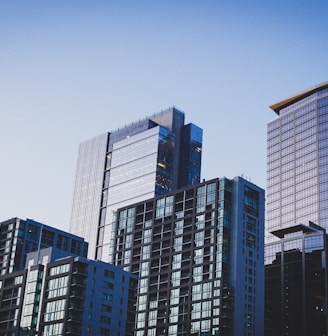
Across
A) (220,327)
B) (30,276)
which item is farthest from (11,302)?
(220,327)

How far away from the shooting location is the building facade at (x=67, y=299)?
177 meters

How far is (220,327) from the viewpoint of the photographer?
7840 inches

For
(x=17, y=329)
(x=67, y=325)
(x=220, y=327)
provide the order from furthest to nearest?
(x=220, y=327) → (x=17, y=329) → (x=67, y=325)

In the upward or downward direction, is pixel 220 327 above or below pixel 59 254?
below

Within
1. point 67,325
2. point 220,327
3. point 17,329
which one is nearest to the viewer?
point 67,325

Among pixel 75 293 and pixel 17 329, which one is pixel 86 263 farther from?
pixel 17 329

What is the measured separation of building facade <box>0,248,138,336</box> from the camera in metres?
177

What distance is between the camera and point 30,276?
192m

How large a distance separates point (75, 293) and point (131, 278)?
69.4 feet

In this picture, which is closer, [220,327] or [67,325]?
[67,325]

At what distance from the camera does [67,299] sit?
17800 centimetres

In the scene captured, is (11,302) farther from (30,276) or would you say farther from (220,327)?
(220,327)

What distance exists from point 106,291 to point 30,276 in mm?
24447

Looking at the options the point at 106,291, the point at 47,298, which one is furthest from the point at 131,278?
the point at 47,298
